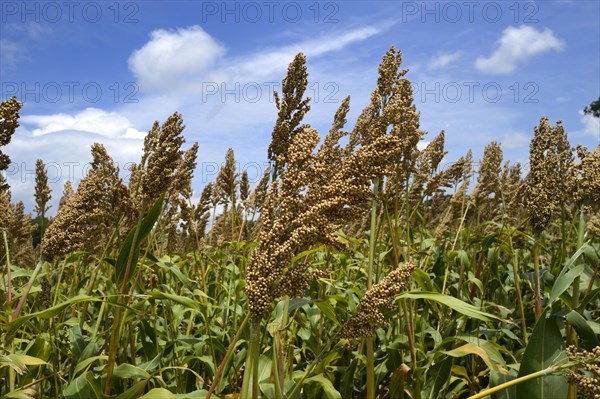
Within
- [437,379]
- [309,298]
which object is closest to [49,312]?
[309,298]

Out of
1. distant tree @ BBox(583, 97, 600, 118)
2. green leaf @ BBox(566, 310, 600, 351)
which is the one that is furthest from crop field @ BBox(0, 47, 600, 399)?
distant tree @ BBox(583, 97, 600, 118)

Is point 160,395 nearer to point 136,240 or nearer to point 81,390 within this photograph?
point 81,390

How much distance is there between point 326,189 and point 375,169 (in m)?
0.20

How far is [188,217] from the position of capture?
4.64 metres

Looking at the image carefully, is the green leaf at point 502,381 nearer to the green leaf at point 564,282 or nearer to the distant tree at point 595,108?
the green leaf at point 564,282

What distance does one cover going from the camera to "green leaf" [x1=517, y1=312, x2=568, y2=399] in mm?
2135

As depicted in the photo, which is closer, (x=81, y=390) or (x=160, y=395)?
(x=160, y=395)

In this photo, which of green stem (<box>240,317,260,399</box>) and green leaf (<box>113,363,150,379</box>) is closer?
green stem (<box>240,317,260,399</box>)

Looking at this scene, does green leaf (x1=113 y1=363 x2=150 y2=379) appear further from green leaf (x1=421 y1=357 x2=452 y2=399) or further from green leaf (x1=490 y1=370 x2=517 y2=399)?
green leaf (x1=490 y1=370 x2=517 y2=399)

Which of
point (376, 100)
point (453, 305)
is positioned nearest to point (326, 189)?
point (453, 305)

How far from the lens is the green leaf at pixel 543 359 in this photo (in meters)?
2.13

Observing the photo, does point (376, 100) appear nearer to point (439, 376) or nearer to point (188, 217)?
point (439, 376)

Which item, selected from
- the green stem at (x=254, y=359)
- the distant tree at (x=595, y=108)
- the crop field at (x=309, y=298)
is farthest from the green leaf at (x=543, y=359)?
the distant tree at (x=595, y=108)

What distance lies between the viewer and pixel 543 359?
2137 mm
